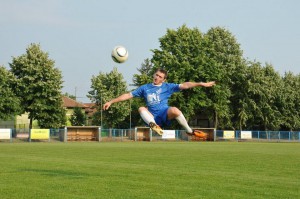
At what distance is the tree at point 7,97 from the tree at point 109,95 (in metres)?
18.2

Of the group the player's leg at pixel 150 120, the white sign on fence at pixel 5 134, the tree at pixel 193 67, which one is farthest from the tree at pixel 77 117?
the player's leg at pixel 150 120

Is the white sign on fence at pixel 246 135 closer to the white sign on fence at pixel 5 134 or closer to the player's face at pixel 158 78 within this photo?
the white sign on fence at pixel 5 134

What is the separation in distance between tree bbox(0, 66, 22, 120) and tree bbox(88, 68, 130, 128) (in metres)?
18.2

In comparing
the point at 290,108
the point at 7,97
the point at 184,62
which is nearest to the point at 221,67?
the point at 184,62

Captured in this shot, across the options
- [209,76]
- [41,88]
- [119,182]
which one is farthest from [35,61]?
[119,182]

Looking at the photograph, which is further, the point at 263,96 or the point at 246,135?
the point at 263,96

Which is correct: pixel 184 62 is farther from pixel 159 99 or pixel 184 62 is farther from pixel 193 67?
pixel 159 99

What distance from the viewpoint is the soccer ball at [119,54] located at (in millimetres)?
16500

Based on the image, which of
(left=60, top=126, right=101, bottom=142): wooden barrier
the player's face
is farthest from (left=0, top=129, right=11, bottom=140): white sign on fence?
the player's face

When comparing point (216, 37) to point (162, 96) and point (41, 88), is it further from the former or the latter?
point (162, 96)

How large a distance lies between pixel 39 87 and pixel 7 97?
5358 millimetres

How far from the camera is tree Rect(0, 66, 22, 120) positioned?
69.1 meters

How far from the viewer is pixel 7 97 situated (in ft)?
226

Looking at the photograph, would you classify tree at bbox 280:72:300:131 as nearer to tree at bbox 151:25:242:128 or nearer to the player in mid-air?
tree at bbox 151:25:242:128
